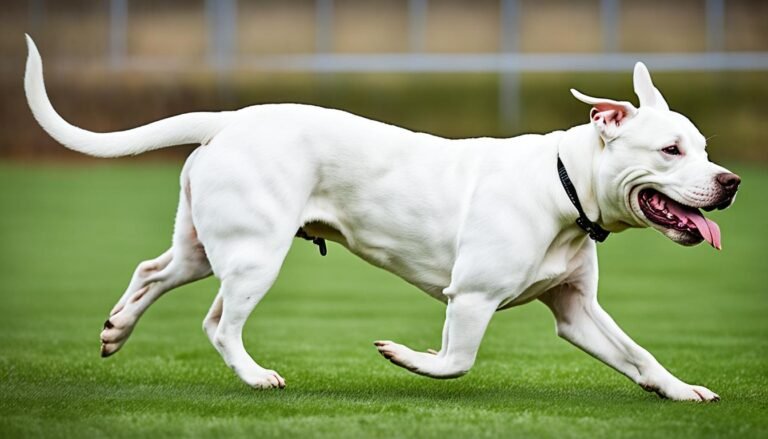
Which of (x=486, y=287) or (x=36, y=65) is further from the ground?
(x=36, y=65)

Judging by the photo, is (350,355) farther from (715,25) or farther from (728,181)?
(715,25)

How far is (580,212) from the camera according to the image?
607 cm

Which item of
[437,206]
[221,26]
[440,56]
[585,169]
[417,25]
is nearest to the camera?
[585,169]

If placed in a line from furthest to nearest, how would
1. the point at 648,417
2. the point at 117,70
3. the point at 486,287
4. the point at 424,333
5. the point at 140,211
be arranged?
the point at 117,70 → the point at 140,211 → the point at 424,333 → the point at 486,287 → the point at 648,417

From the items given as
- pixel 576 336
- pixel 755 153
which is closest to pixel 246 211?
pixel 576 336

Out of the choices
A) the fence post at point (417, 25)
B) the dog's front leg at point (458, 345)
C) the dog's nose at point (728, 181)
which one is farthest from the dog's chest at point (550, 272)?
the fence post at point (417, 25)

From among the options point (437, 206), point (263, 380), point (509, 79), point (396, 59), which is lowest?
point (509, 79)

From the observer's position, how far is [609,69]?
29031 millimetres

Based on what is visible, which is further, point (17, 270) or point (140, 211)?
point (140, 211)

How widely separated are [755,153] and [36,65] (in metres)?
23.0

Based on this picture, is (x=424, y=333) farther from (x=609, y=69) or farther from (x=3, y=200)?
(x=609, y=69)

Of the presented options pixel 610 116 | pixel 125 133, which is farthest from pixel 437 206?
pixel 125 133

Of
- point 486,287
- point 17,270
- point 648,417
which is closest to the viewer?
point 648,417

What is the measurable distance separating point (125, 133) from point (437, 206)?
1.51 m
